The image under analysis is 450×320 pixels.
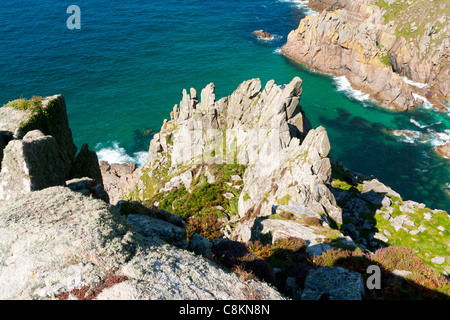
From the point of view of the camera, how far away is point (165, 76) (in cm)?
10375

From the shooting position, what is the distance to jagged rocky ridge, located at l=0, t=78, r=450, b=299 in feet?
34.1

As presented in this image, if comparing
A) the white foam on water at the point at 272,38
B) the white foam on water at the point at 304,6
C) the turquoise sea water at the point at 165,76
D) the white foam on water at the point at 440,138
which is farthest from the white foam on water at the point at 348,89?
the white foam on water at the point at 304,6

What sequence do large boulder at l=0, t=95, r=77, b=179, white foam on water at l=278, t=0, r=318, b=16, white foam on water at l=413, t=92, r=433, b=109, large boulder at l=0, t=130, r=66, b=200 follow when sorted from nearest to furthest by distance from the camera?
large boulder at l=0, t=130, r=66, b=200 < large boulder at l=0, t=95, r=77, b=179 < white foam on water at l=413, t=92, r=433, b=109 < white foam on water at l=278, t=0, r=318, b=16

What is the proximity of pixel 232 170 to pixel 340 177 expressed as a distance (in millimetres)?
17173

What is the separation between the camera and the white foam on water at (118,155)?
75750mm

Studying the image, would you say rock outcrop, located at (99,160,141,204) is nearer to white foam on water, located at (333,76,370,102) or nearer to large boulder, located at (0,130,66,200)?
large boulder, located at (0,130,66,200)

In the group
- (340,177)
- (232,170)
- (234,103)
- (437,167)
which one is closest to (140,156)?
(234,103)

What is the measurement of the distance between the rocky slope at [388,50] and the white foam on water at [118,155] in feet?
247

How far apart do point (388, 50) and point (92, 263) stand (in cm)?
12201

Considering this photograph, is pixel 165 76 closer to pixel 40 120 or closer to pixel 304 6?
pixel 40 120

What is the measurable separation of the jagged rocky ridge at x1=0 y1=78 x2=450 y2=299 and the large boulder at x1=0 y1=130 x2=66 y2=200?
74 millimetres

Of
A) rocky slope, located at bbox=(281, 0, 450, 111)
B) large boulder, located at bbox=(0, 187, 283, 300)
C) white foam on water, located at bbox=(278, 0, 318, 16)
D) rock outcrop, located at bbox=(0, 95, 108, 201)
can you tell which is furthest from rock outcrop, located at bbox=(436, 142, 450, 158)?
white foam on water, located at bbox=(278, 0, 318, 16)

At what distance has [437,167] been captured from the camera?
71.6 metres

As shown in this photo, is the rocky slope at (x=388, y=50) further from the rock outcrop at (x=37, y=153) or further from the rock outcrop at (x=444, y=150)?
the rock outcrop at (x=37, y=153)
